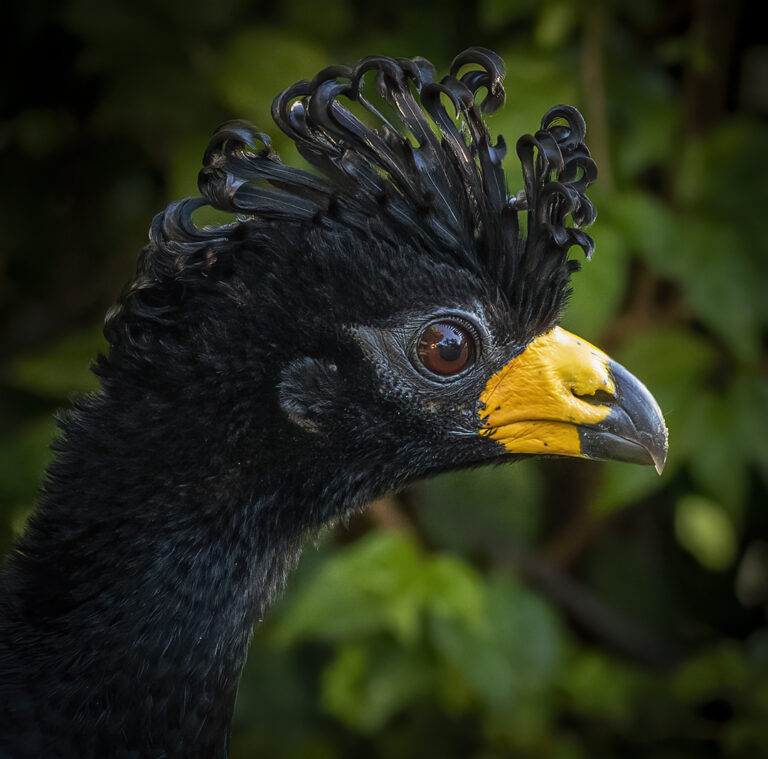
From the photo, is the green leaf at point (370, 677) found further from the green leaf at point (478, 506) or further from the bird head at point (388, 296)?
the bird head at point (388, 296)

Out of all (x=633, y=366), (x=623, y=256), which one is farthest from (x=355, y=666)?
(x=623, y=256)

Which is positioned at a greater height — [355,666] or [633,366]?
[633,366]

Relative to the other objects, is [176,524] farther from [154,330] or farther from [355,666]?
[355,666]

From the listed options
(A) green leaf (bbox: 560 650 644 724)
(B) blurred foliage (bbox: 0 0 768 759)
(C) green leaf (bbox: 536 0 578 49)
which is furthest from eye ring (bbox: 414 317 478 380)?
(A) green leaf (bbox: 560 650 644 724)

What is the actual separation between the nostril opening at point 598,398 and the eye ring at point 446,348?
173 millimetres

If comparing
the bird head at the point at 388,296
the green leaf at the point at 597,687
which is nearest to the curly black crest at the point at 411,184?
the bird head at the point at 388,296

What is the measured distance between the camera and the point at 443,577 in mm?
2602

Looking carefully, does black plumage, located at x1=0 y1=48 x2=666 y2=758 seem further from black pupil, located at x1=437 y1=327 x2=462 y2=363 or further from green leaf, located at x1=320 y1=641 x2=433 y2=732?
green leaf, located at x1=320 y1=641 x2=433 y2=732

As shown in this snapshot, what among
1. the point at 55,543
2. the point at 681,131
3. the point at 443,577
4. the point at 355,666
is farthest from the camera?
the point at 681,131

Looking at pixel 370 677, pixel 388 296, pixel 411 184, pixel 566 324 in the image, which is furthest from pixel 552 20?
pixel 370 677

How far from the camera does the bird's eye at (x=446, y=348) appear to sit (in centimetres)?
157

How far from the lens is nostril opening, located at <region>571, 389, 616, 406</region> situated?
1.63 meters

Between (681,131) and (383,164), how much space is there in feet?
5.95

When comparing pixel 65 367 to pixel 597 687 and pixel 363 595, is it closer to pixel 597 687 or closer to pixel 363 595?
pixel 363 595
